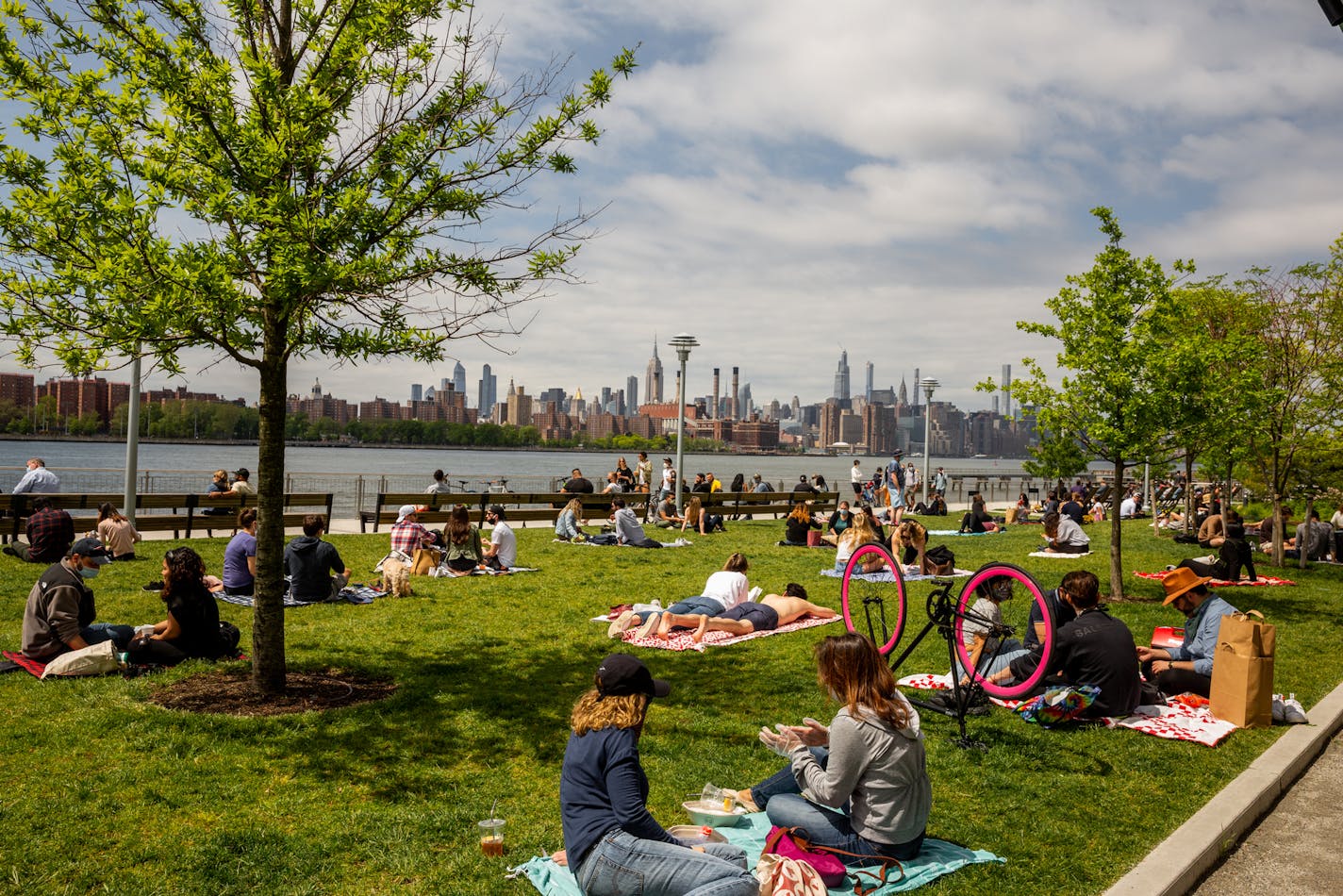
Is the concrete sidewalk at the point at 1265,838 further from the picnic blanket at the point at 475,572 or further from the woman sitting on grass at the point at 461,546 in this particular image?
the woman sitting on grass at the point at 461,546

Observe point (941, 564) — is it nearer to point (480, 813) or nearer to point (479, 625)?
point (479, 625)

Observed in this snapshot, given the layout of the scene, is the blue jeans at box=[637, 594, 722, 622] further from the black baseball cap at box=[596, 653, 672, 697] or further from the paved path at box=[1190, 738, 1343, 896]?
the black baseball cap at box=[596, 653, 672, 697]

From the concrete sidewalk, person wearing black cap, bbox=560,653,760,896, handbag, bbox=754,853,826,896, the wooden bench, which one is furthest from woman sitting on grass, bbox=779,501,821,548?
person wearing black cap, bbox=560,653,760,896

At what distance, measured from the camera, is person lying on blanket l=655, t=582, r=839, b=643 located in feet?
34.0

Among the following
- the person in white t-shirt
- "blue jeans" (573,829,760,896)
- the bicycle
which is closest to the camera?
"blue jeans" (573,829,760,896)

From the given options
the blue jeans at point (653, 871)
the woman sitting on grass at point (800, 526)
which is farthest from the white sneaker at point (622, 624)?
the woman sitting on grass at point (800, 526)

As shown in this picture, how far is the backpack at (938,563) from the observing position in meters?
14.9

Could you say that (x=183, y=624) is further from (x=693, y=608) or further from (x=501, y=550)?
(x=501, y=550)

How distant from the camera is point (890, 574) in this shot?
14.2 meters

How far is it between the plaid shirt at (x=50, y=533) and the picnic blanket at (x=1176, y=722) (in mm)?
9974

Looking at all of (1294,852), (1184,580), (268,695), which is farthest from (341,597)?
(1294,852)

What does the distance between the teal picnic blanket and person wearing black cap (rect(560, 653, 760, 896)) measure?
358 millimetres

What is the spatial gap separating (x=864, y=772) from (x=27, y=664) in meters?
7.20

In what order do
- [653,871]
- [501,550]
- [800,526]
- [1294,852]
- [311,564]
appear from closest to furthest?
[653,871] < [1294,852] < [311,564] < [501,550] < [800,526]
